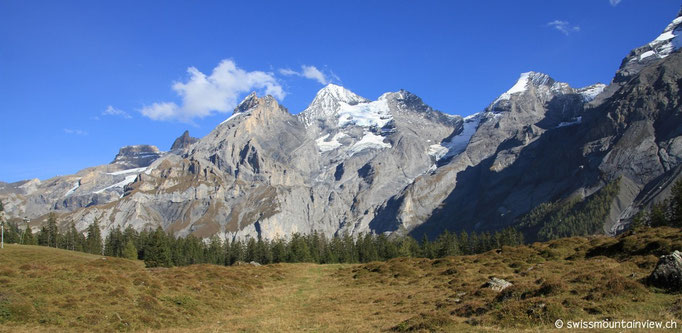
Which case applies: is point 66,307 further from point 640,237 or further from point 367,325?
point 640,237

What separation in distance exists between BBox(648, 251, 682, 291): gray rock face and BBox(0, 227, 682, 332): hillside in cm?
67

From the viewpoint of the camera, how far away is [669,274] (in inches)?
923

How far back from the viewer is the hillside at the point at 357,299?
22109mm

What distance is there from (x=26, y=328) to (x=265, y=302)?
18838mm

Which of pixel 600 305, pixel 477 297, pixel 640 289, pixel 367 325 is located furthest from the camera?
pixel 477 297

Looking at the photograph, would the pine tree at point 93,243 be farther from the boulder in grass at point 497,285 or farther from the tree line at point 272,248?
the boulder in grass at point 497,285

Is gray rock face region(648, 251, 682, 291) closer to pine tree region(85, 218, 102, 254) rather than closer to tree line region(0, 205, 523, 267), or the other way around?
tree line region(0, 205, 523, 267)

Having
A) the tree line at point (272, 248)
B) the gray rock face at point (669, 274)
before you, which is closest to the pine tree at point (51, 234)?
the tree line at point (272, 248)

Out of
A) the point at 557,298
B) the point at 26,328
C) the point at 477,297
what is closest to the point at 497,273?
the point at 477,297

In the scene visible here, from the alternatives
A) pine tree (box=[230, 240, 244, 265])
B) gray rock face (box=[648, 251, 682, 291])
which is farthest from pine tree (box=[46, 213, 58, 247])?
gray rock face (box=[648, 251, 682, 291])

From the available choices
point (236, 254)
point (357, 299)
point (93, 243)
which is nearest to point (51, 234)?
point (93, 243)

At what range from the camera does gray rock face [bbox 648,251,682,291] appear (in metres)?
23.0

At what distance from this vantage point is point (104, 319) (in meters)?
27.0

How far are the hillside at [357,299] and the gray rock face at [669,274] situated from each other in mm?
673
